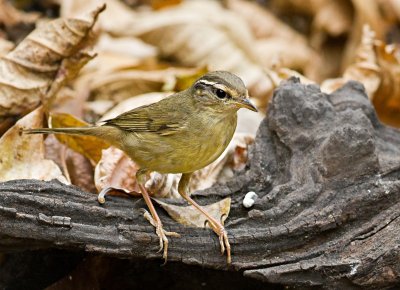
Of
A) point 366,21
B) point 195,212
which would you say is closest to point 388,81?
point 366,21

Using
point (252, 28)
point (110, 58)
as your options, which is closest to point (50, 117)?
point (110, 58)

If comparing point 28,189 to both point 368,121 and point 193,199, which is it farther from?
point 368,121

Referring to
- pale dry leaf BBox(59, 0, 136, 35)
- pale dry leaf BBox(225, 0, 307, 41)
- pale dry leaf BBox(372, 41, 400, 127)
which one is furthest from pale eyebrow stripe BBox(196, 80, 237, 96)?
pale dry leaf BBox(225, 0, 307, 41)

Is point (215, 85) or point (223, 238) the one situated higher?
point (215, 85)

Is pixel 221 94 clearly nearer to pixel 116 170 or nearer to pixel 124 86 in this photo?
pixel 116 170

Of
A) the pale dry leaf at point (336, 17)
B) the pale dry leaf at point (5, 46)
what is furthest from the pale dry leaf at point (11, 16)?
the pale dry leaf at point (336, 17)

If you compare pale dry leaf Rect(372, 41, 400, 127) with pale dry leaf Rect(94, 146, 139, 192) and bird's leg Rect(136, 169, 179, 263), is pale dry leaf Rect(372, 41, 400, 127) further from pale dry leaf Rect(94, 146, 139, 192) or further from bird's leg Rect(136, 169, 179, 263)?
bird's leg Rect(136, 169, 179, 263)

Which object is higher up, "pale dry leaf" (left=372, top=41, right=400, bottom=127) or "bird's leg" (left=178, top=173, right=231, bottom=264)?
"bird's leg" (left=178, top=173, right=231, bottom=264)
